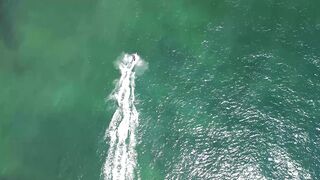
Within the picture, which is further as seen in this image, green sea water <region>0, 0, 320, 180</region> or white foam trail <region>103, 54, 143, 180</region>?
green sea water <region>0, 0, 320, 180</region>

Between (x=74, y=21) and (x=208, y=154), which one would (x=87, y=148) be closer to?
(x=208, y=154)

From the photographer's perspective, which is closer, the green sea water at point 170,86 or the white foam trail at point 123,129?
the white foam trail at point 123,129

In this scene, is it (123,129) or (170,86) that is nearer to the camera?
(123,129)

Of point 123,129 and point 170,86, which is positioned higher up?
point 170,86
